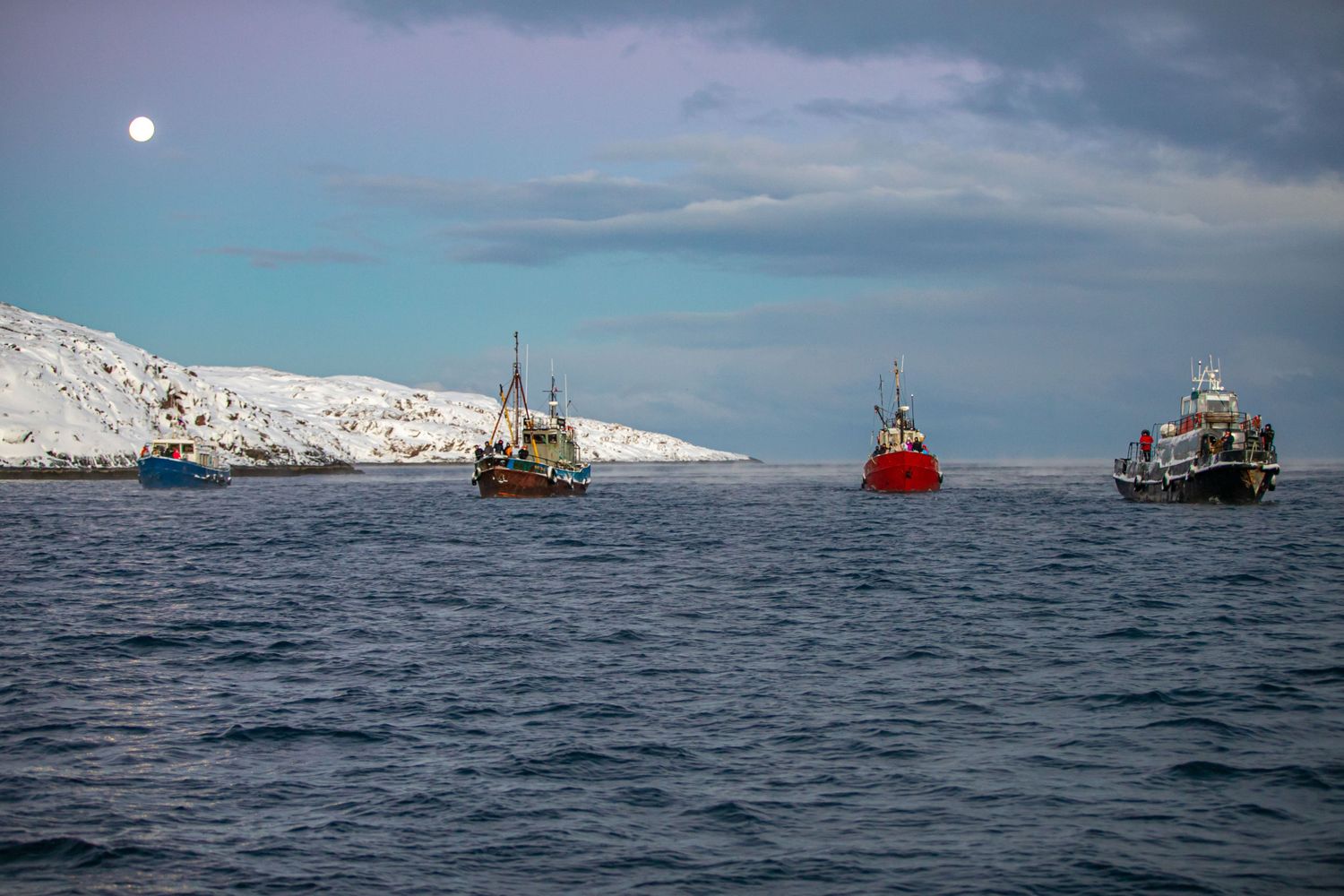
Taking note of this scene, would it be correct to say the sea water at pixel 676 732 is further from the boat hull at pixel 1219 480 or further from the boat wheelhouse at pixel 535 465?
the boat wheelhouse at pixel 535 465

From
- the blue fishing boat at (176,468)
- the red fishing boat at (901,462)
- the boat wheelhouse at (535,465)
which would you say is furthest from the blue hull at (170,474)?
the red fishing boat at (901,462)

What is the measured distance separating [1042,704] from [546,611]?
16.0 m

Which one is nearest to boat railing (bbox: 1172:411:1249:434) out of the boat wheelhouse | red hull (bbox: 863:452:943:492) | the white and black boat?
the white and black boat

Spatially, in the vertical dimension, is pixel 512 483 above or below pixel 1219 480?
below

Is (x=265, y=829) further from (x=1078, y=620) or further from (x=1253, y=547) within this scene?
(x=1253, y=547)

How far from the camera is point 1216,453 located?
8306 centimetres

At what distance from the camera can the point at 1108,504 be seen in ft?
323

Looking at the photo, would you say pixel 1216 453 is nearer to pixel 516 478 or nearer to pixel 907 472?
pixel 907 472

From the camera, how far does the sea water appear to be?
481 inches

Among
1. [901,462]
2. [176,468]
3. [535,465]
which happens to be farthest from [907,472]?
[176,468]

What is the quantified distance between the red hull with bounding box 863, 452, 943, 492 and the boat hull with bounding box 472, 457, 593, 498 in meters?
34.6

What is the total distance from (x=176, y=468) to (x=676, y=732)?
131 metres

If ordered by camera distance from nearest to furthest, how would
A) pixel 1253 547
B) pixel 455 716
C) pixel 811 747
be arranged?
1. pixel 811 747
2. pixel 455 716
3. pixel 1253 547

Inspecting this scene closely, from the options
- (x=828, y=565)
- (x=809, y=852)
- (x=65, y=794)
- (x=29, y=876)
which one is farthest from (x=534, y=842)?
(x=828, y=565)
